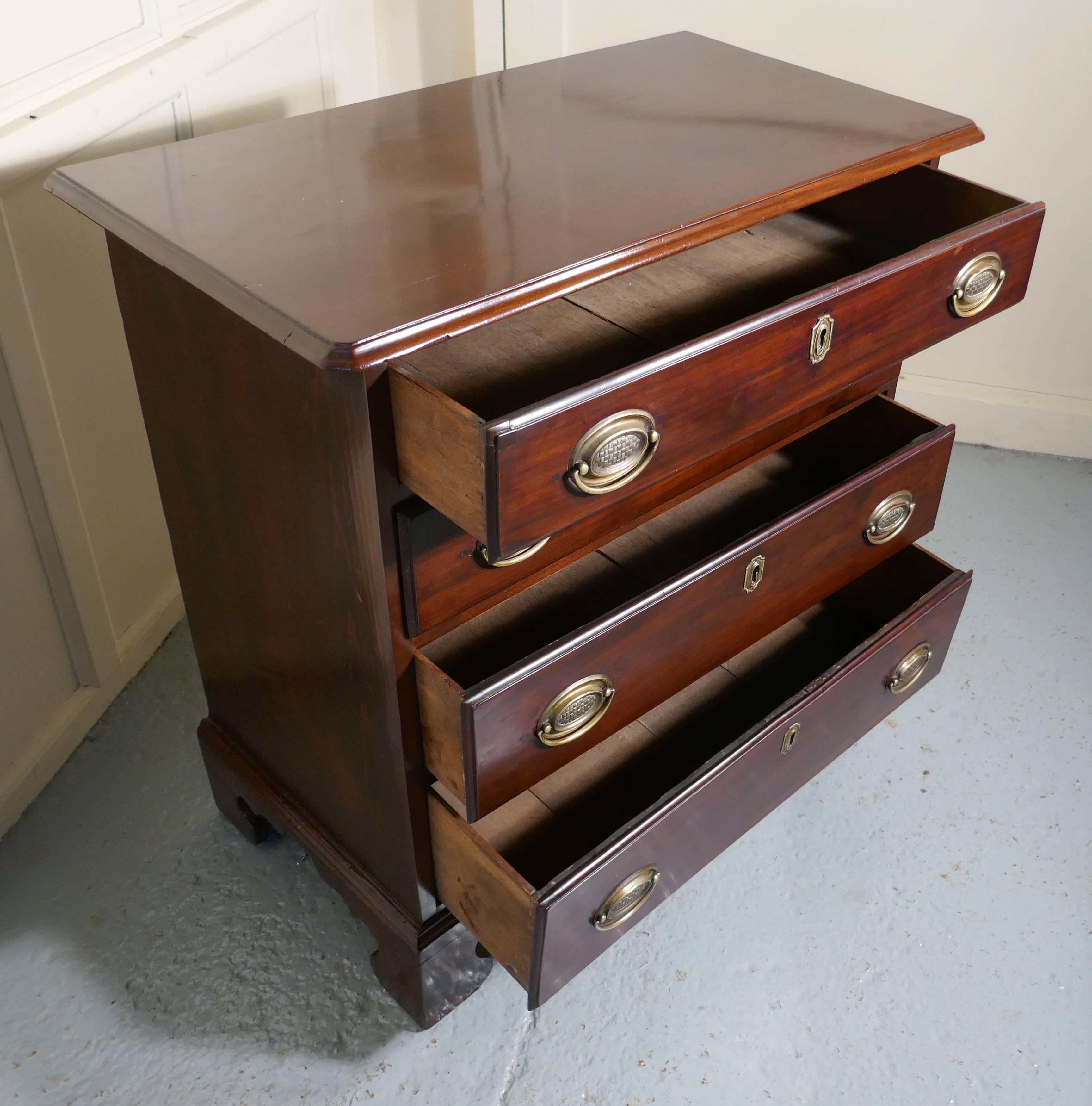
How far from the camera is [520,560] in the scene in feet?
2.82

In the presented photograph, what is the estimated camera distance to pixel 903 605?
1.31m

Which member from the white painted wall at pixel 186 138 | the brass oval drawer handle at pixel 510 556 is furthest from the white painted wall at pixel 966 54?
the brass oval drawer handle at pixel 510 556

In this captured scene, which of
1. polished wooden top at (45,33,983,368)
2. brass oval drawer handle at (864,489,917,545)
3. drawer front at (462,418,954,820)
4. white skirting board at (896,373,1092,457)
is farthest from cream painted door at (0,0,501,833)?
white skirting board at (896,373,1092,457)

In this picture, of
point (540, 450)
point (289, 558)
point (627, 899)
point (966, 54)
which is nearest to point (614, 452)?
point (540, 450)

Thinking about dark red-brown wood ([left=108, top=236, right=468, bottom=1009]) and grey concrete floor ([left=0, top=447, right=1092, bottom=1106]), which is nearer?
dark red-brown wood ([left=108, top=236, right=468, bottom=1009])

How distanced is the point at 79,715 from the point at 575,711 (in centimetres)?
78

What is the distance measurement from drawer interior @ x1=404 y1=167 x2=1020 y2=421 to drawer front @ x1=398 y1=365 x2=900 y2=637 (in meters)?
0.10

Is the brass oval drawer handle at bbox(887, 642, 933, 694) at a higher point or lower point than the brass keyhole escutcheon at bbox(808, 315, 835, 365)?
lower

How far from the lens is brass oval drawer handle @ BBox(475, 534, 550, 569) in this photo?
76 cm

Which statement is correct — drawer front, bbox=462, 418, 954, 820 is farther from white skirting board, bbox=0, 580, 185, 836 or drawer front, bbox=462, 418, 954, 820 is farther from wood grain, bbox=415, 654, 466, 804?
white skirting board, bbox=0, 580, 185, 836

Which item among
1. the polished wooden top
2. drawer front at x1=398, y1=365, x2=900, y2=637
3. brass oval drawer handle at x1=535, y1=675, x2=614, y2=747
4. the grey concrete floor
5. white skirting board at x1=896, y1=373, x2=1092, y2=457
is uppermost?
the polished wooden top

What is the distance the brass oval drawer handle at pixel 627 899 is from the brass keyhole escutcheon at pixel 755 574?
0.89ft

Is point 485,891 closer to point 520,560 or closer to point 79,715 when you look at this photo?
point 520,560

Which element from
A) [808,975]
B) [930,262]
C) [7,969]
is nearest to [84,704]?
[7,969]
